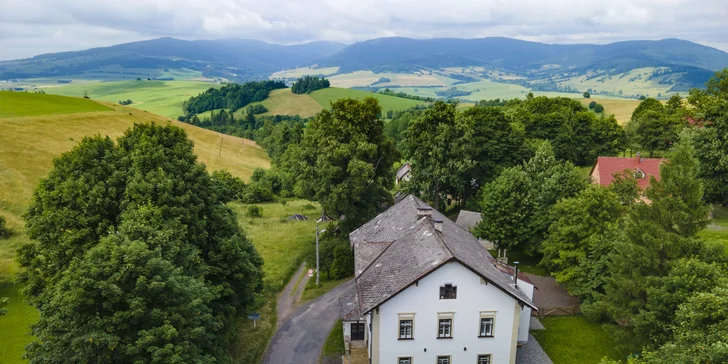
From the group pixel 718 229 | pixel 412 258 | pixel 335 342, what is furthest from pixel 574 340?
pixel 718 229

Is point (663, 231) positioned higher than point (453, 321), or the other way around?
point (663, 231)

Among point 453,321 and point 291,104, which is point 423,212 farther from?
point 291,104

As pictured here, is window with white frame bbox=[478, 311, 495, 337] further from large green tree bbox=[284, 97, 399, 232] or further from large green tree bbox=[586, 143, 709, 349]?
large green tree bbox=[284, 97, 399, 232]

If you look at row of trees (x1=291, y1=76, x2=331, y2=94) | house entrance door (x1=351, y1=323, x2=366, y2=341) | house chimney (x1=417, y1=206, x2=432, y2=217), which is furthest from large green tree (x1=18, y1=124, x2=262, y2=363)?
row of trees (x1=291, y1=76, x2=331, y2=94)

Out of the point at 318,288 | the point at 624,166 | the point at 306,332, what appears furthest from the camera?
the point at 624,166

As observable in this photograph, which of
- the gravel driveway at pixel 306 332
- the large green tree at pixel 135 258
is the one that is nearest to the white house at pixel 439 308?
the gravel driveway at pixel 306 332

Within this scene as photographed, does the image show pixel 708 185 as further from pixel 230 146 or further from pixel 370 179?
pixel 230 146

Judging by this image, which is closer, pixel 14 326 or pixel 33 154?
pixel 14 326
